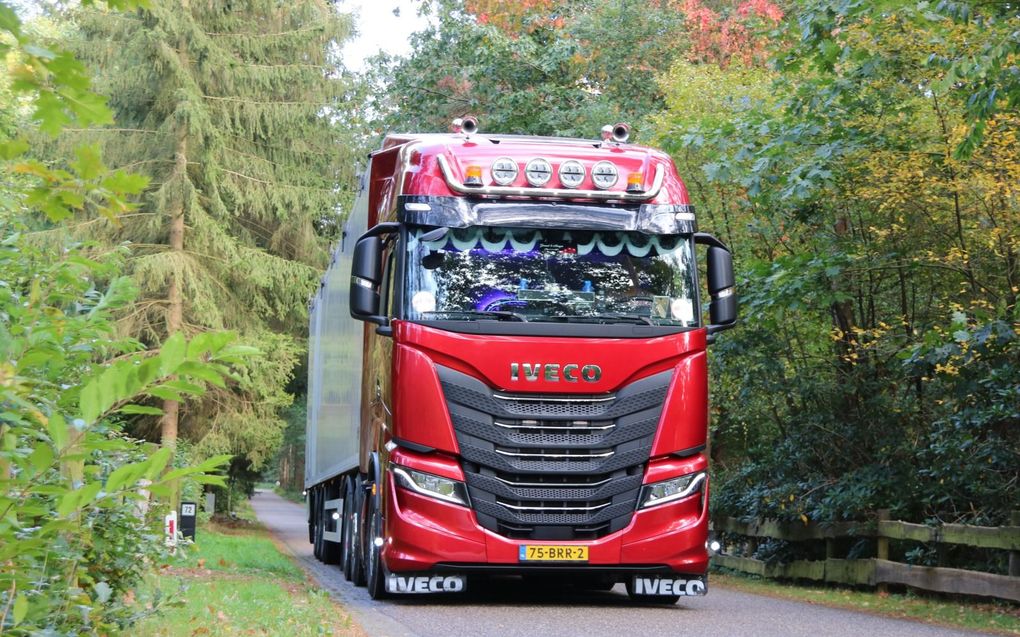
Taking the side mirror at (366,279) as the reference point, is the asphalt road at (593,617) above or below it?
below

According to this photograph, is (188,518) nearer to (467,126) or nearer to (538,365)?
(467,126)

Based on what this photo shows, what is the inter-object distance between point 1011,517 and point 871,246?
4074 mm

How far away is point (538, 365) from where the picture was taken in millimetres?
10391

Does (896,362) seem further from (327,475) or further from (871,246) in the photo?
(327,475)

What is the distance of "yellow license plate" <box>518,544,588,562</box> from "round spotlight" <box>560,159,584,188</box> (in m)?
2.89

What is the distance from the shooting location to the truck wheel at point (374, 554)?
1118cm

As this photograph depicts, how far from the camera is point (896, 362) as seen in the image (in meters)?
16.1

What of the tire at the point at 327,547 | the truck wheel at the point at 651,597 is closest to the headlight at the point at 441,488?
the truck wheel at the point at 651,597

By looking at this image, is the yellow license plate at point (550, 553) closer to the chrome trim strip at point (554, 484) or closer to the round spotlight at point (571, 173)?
the chrome trim strip at point (554, 484)

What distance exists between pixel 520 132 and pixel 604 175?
1777 centimetres

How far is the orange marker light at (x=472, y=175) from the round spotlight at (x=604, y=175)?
0.94 m

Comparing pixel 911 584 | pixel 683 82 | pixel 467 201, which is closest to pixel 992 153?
pixel 911 584

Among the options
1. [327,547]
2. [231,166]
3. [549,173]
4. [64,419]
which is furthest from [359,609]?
[231,166]

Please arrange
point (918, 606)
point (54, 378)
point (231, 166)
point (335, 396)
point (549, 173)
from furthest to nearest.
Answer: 1. point (231, 166)
2. point (335, 396)
3. point (918, 606)
4. point (549, 173)
5. point (54, 378)
